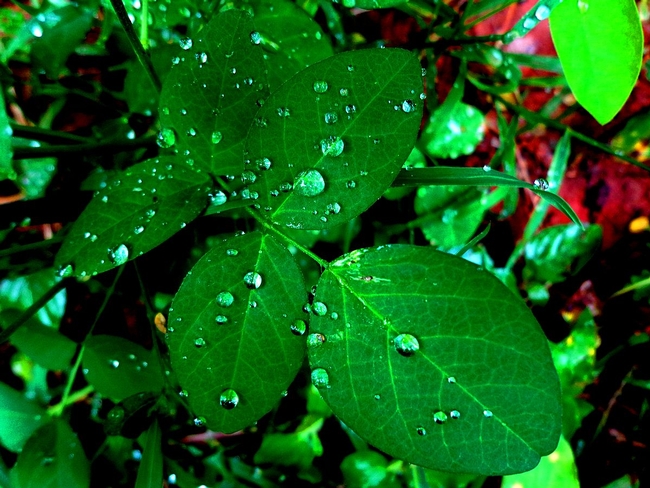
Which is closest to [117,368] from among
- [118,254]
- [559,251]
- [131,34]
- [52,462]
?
[52,462]

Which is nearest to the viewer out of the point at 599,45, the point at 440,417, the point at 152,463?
the point at 440,417

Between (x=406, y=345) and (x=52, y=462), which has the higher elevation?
(x=406, y=345)

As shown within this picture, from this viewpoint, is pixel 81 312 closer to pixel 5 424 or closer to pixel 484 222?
pixel 5 424

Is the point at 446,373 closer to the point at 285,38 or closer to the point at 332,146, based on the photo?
the point at 332,146

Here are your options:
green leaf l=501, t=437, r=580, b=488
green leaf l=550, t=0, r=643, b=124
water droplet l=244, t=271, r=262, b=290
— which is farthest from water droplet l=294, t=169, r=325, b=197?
green leaf l=501, t=437, r=580, b=488

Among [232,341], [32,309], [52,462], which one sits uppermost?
[232,341]

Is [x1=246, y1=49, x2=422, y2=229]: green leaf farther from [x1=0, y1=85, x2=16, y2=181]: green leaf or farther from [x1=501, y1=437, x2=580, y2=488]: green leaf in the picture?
[x1=501, y1=437, x2=580, y2=488]: green leaf

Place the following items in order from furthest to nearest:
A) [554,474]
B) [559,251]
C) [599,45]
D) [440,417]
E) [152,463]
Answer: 1. [559,251]
2. [554,474]
3. [152,463]
4. [599,45]
5. [440,417]
